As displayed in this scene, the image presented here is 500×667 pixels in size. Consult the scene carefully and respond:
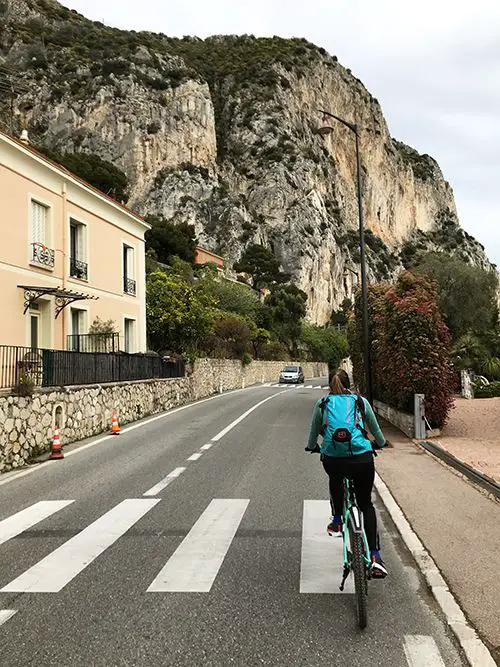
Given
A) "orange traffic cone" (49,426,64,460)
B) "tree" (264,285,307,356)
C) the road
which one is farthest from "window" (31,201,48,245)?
"tree" (264,285,307,356)

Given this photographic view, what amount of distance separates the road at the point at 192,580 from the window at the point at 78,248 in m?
12.4

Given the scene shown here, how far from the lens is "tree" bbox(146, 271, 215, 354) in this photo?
29141mm

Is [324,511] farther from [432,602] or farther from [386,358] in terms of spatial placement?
[386,358]

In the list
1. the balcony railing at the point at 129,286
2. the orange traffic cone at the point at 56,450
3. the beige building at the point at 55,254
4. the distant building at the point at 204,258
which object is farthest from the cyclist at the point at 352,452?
the distant building at the point at 204,258

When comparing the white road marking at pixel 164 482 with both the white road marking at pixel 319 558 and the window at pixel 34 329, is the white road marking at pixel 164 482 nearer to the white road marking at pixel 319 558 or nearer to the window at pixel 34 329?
the white road marking at pixel 319 558

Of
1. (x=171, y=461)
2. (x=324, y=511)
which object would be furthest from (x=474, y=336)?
(x=324, y=511)

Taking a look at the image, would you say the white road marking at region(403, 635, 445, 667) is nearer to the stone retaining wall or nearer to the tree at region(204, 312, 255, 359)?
the stone retaining wall

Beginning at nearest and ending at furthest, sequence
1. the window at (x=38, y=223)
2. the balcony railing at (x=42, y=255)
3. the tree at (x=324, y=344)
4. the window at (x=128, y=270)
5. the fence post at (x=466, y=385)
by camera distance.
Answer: the balcony railing at (x=42, y=255), the window at (x=38, y=223), the window at (x=128, y=270), the fence post at (x=466, y=385), the tree at (x=324, y=344)

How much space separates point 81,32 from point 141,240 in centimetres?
9279

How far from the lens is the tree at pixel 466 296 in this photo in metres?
39.3

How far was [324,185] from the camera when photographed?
11219 centimetres

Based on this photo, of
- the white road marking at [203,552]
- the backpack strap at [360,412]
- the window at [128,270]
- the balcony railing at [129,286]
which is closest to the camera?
the backpack strap at [360,412]

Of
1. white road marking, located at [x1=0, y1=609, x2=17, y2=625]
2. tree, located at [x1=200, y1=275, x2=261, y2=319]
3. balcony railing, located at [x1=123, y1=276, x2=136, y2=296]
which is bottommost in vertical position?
white road marking, located at [x1=0, y1=609, x2=17, y2=625]

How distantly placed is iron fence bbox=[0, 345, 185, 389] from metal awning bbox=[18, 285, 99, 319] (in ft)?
8.39
